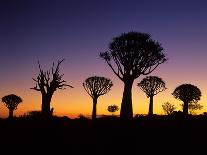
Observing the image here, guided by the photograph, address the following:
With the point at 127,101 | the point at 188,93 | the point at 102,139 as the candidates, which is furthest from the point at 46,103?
the point at 188,93

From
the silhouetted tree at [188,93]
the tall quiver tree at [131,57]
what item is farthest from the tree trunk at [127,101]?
the silhouetted tree at [188,93]

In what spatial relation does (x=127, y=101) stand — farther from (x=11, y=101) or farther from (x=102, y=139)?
(x=11, y=101)

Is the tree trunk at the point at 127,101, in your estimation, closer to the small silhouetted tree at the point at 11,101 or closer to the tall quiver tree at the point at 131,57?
the tall quiver tree at the point at 131,57

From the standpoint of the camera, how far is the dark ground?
406 inches

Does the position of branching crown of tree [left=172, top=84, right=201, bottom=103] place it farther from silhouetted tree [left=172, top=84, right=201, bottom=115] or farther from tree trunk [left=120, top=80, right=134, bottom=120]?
tree trunk [left=120, top=80, right=134, bottom=120]

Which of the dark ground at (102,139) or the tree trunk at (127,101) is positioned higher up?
the tree trunk at (127,101)

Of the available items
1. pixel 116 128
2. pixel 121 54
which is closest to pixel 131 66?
pixel 121 54

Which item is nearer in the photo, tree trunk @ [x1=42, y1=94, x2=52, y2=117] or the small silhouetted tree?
tree trunk @ [x1=42, y1=94, x2=52, y2=117]

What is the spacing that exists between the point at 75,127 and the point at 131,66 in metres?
17.2

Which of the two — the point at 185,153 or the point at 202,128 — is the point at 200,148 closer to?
the point at 185,153

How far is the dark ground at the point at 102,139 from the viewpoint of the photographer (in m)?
10.3

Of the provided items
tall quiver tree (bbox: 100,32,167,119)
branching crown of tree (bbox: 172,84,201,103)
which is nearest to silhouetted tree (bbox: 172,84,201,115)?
branching crown of tree (bbox: 172,84,201,103)

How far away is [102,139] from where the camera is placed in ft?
38.3

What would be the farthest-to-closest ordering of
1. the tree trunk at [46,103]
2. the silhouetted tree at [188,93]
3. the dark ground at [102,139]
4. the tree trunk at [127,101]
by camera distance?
the silhouetted tree at [188,93], the tree trunk at [127,101], the tree trunk at [46,103], the dark ground at [102,139]
